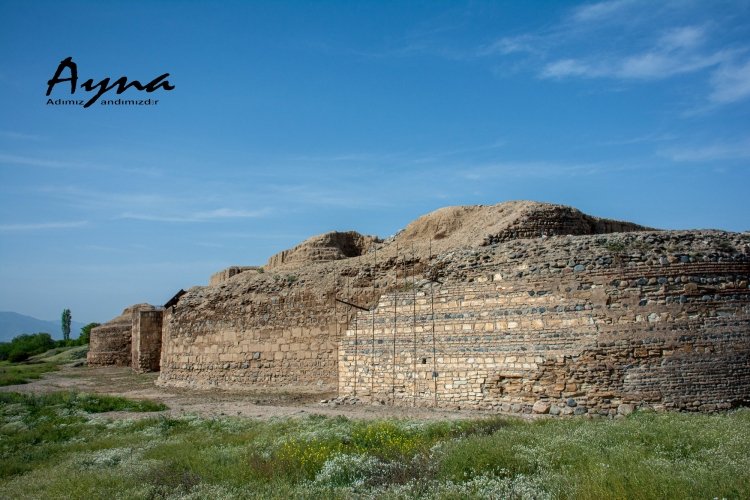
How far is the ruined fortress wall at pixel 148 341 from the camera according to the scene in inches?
1121

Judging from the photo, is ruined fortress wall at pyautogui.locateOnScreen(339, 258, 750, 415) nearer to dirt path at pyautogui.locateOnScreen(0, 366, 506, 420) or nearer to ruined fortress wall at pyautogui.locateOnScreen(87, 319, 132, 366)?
dirt path at pyautogui.locateOnScreen(0, 366, 506, 420)

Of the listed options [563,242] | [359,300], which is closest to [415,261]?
[359,300]

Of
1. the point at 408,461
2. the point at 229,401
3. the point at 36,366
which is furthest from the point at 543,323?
the point at 36,366

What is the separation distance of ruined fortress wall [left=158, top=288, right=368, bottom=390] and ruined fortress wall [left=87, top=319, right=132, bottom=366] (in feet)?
39.6

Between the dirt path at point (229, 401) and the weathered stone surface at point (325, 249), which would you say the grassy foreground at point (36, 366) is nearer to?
the dirt path at point (229, 401)

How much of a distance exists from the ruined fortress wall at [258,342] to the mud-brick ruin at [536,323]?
0.07 metres

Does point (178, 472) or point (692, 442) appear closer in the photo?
point (692, 442)

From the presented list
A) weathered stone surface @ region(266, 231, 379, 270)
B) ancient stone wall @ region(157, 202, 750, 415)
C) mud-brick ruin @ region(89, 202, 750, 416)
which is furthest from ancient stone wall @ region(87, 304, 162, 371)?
ancient stone wall @ region(157, 202, 750, 415)

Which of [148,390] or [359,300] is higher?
[359,300]

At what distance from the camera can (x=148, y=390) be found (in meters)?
21.9

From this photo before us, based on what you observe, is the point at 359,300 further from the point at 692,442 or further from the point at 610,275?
the point at 692,442

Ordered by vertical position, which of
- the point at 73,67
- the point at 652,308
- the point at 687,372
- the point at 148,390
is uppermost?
the point at 73,67

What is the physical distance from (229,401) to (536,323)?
894cm

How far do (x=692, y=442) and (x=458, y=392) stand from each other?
19.5 ft
